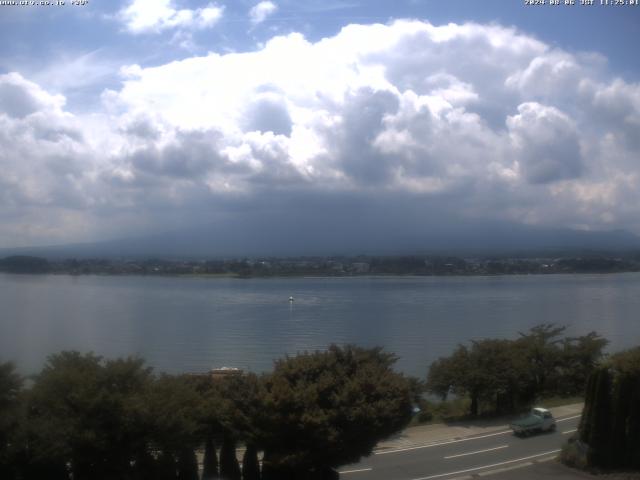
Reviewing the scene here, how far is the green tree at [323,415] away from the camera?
34.8 feet

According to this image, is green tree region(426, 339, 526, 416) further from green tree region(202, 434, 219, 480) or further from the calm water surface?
green tree region(202, 434, 219, 480)

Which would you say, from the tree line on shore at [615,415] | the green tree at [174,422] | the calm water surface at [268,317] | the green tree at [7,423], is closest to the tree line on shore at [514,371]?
the calm water surface at [268,317]

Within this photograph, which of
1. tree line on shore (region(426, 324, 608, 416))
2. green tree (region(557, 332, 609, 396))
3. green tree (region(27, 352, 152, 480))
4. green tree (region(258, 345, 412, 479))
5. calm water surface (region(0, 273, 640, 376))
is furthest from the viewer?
calm water surface (region(0, 273, 640, 376))

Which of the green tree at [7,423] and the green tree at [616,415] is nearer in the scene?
the green tree at [7,423]

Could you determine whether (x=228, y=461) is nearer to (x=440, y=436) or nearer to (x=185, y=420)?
(x=185, y=420)

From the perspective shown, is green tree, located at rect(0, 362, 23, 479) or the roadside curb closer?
green tree, located at rect(0, 362, 23, 479)

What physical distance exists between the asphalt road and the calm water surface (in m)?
14.5

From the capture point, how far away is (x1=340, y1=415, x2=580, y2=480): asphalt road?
13359 mm

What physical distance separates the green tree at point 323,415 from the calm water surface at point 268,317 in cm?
1551

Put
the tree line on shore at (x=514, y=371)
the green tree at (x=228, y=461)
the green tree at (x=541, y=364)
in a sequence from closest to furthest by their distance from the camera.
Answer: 1. the green tree at (x=228, y=461)
2. the tree line on shore at (x=514, y=371)
3. the green tree at (x=541, y=364)

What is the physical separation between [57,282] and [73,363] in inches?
2770

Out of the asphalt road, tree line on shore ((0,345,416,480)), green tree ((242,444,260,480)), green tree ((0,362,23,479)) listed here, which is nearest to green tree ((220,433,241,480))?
tree line on shore ((0,345,416,480))

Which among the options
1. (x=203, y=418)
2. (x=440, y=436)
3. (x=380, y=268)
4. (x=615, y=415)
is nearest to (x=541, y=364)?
(x=440, y=436)

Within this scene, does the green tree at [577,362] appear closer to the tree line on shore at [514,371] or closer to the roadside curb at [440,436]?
the tree line on shore at [514,371]
